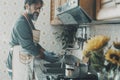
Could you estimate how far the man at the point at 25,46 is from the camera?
2939mm

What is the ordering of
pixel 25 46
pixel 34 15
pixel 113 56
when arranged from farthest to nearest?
pixel 34 15
pixel 25 46
pixel 113 56

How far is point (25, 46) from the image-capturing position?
2947mm

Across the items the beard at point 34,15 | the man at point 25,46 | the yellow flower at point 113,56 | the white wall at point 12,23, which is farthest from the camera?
the white wall at point 12,23

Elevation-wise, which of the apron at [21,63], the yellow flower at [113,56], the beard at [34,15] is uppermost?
the beard at [34,15]

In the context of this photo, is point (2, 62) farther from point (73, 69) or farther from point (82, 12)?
point (82, 12)

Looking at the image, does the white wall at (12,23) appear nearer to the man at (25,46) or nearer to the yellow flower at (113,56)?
the man at (25,46)

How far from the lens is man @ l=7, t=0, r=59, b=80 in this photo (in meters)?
2.94

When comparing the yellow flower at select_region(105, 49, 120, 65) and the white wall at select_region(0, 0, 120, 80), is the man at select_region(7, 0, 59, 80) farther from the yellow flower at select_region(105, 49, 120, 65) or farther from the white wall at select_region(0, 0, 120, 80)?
the yellow flower at select_region(105, 49, 120, 65)

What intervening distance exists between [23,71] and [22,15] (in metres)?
0.69

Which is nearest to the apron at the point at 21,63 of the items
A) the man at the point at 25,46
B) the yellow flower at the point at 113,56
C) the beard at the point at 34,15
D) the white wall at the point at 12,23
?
the man at the point at 25,46

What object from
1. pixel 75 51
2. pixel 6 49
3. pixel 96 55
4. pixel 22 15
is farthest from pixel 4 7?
pixel 96 55

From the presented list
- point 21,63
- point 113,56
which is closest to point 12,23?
point 21,63

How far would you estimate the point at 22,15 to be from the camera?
9.97ft

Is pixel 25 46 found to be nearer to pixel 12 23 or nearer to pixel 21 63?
pixel 21 63
